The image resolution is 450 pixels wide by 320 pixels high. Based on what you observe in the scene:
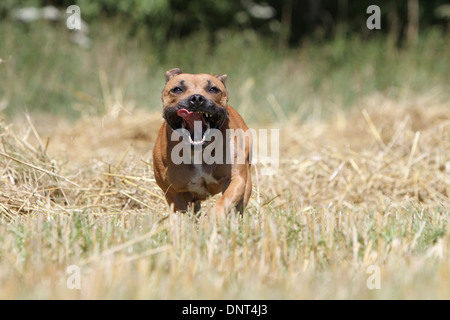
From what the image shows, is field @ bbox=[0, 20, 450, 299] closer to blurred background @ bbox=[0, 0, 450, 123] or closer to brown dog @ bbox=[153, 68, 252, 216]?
blurred background @ bbox=[0, 0, 450, 123]

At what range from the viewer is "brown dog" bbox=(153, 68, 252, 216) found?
473 cm

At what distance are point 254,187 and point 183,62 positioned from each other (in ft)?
27.3

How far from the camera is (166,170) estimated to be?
5012mm

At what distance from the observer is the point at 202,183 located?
5.05 meters

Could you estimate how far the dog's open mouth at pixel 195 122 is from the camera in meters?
4.72

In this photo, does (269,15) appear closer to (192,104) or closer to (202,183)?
(202,183)

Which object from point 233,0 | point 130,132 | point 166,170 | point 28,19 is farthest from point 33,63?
point 166,170

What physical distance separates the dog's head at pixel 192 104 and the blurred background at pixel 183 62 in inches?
226

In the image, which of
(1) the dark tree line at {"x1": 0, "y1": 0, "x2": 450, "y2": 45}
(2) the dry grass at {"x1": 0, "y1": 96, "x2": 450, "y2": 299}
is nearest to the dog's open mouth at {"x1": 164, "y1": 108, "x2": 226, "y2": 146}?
(2) the dry grass at {"x1": 0, "y1": 96, "x2": 450, "y2": 299}

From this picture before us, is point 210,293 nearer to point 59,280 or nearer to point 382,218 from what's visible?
point 59,280

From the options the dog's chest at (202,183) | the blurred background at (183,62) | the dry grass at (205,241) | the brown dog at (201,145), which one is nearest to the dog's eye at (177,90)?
the brown dog at (201,145)

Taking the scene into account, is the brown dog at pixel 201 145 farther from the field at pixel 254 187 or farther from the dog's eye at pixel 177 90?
the field at pixel 254 187
